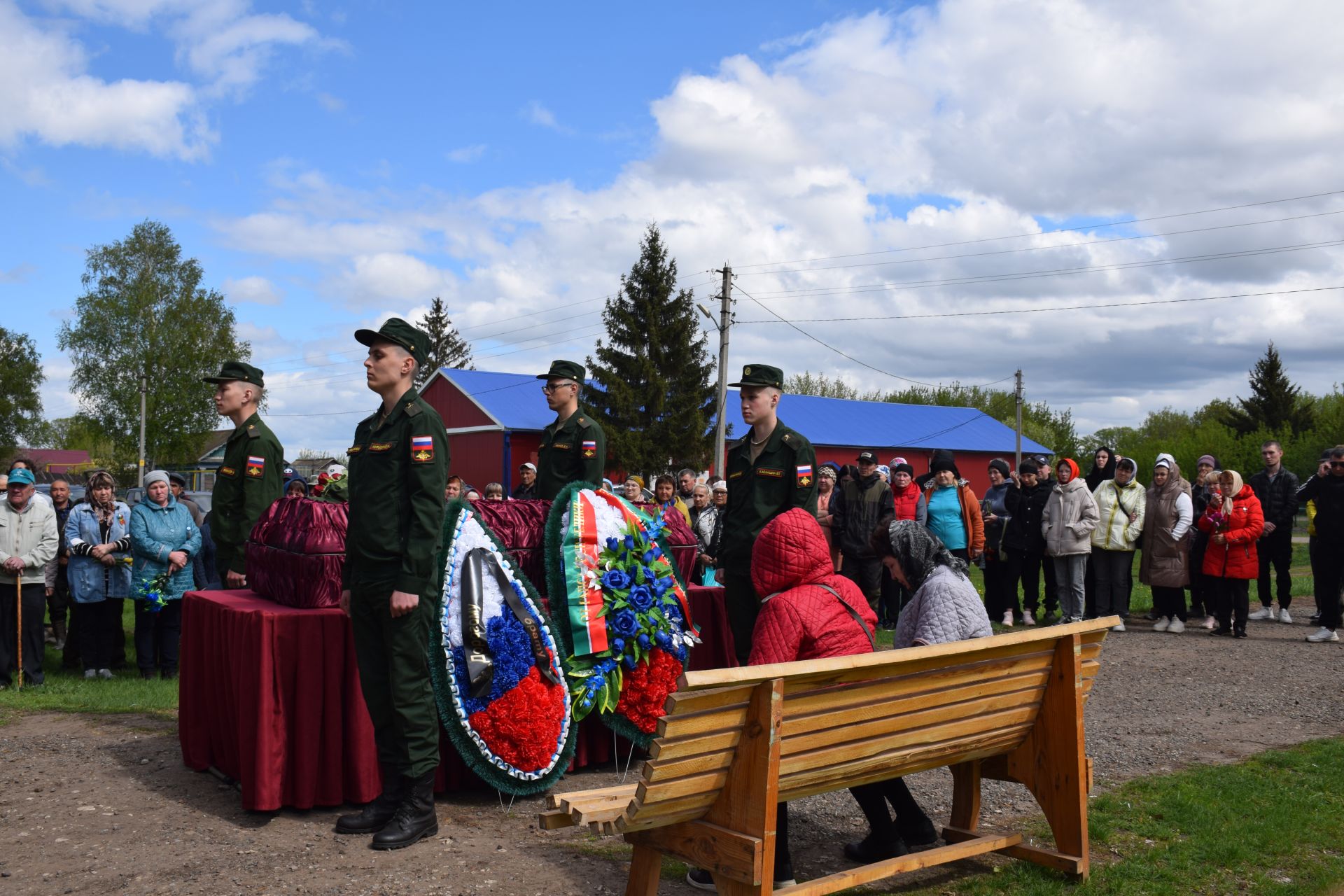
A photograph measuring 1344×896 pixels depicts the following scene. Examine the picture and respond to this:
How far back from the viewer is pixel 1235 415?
2243 inches

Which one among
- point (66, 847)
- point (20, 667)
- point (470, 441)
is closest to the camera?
point (66, 847)

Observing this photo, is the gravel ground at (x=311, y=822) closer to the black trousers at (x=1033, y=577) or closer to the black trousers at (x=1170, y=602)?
the black trousers at (x=1170, y=602)

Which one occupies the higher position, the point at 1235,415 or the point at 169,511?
the point at 1235,415

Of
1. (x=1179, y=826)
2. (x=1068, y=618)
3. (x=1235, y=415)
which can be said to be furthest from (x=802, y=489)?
(x=1235, y=415)

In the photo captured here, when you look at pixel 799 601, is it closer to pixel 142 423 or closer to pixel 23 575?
pixel 23 575

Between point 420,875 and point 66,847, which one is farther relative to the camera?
point 66,847

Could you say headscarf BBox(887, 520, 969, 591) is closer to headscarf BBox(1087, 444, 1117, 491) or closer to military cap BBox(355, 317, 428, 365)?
military cap BBox(355, 317, 428, 365)

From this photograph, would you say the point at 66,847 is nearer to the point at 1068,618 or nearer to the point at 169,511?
the point at 169,511

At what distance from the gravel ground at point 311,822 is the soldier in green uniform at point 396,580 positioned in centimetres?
22

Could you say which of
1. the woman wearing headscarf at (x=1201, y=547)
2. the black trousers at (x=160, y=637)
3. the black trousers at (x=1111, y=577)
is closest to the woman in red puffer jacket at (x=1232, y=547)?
the woman wearing headscarf at (x=1201, y=547)

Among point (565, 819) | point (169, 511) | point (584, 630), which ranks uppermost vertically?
point (169, 511)

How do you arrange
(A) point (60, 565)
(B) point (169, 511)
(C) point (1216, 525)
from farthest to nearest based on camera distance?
(C) point (1216, 525) < (A) point (60, 565) < (B) point (169, 511)

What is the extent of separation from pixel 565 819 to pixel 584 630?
2.02 m

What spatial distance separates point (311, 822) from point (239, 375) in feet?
9.02
